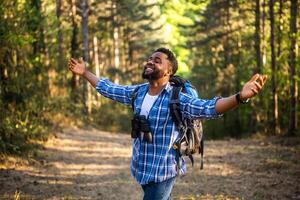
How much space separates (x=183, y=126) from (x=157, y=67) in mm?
641

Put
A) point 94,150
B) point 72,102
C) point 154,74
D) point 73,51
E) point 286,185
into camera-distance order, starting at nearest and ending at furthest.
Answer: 1. point 154,74
2. point 286,185
3. point 94,150
4. point 72,102
5. point 73,51

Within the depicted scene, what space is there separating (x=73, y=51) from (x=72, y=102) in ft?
10.5

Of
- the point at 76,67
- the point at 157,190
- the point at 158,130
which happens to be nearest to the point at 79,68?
the point at 76,67

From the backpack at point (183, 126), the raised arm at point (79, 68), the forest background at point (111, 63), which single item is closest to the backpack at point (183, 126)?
the backpack at point (183, 126)

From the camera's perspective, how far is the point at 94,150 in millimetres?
15055

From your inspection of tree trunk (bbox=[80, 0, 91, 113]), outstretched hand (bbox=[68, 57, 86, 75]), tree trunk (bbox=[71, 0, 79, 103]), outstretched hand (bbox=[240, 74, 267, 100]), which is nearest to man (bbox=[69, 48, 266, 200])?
outstretched hand (bbox=[240, 74, 267, 100])

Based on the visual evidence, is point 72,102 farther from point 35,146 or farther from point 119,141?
point 35,146

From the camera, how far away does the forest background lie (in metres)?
12.8

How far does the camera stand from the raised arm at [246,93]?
376 cm

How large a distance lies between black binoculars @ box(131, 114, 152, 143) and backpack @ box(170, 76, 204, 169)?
269 millimetres

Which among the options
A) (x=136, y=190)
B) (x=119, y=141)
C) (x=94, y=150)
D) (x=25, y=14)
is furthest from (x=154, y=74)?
(x=119, y=141)

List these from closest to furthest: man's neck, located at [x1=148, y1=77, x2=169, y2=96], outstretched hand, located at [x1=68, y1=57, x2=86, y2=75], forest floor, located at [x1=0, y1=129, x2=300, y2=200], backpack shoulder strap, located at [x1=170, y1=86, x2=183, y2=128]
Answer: backpack shoulder strap, located at [x1=170, y1=86, x2=183, y2=128], man's neck, located at [x1=148, y1=77, x2=169, y2=96], outstretched hand, located at [x1=68, y1=57, x2=86, y2=75], forest floor, located at [x1=0, y1=129, x2=300, y2=200]

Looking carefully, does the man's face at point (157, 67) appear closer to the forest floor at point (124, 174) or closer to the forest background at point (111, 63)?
the forest floor at point (124, 174)

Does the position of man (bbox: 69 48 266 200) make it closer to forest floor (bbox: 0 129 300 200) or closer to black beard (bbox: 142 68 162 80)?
black beard (bbox: 142 68 162 80)
